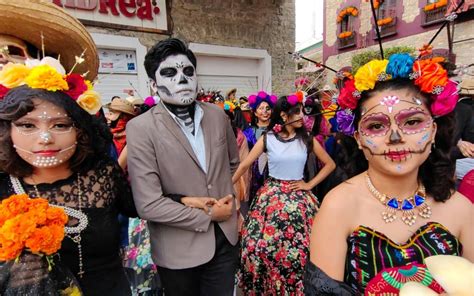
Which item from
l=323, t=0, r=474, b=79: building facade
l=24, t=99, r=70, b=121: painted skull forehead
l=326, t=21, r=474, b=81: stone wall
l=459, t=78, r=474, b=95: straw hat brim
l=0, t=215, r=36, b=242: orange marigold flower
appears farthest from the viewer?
l=323, t=0, r=474, b=79: building facade

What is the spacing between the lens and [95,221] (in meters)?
1.37

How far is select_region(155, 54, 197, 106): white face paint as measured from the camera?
1765mm

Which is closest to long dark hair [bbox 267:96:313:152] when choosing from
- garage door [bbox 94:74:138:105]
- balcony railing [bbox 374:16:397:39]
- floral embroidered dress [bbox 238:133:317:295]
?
floral embroidered dress [bbox 238:133:317:295]

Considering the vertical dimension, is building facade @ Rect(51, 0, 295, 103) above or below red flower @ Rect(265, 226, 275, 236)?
above

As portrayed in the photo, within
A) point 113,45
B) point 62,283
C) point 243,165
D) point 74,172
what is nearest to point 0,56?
point 74,172

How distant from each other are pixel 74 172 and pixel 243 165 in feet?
5.40

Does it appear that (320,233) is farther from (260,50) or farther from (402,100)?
(260,50)

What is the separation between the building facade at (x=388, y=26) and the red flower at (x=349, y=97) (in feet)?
30.1

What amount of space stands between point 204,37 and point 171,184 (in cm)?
555

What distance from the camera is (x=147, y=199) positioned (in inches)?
61.2

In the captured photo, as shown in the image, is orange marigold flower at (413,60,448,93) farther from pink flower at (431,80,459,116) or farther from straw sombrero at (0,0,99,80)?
straw sombrero at (0,0,99,80)

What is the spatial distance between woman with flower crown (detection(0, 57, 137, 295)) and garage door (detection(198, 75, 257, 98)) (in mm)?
5542

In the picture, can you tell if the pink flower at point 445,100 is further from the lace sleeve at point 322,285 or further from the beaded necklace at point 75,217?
the beaded necklace at point 75,217

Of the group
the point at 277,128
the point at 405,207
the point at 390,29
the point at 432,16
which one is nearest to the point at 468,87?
the point at 277,128
